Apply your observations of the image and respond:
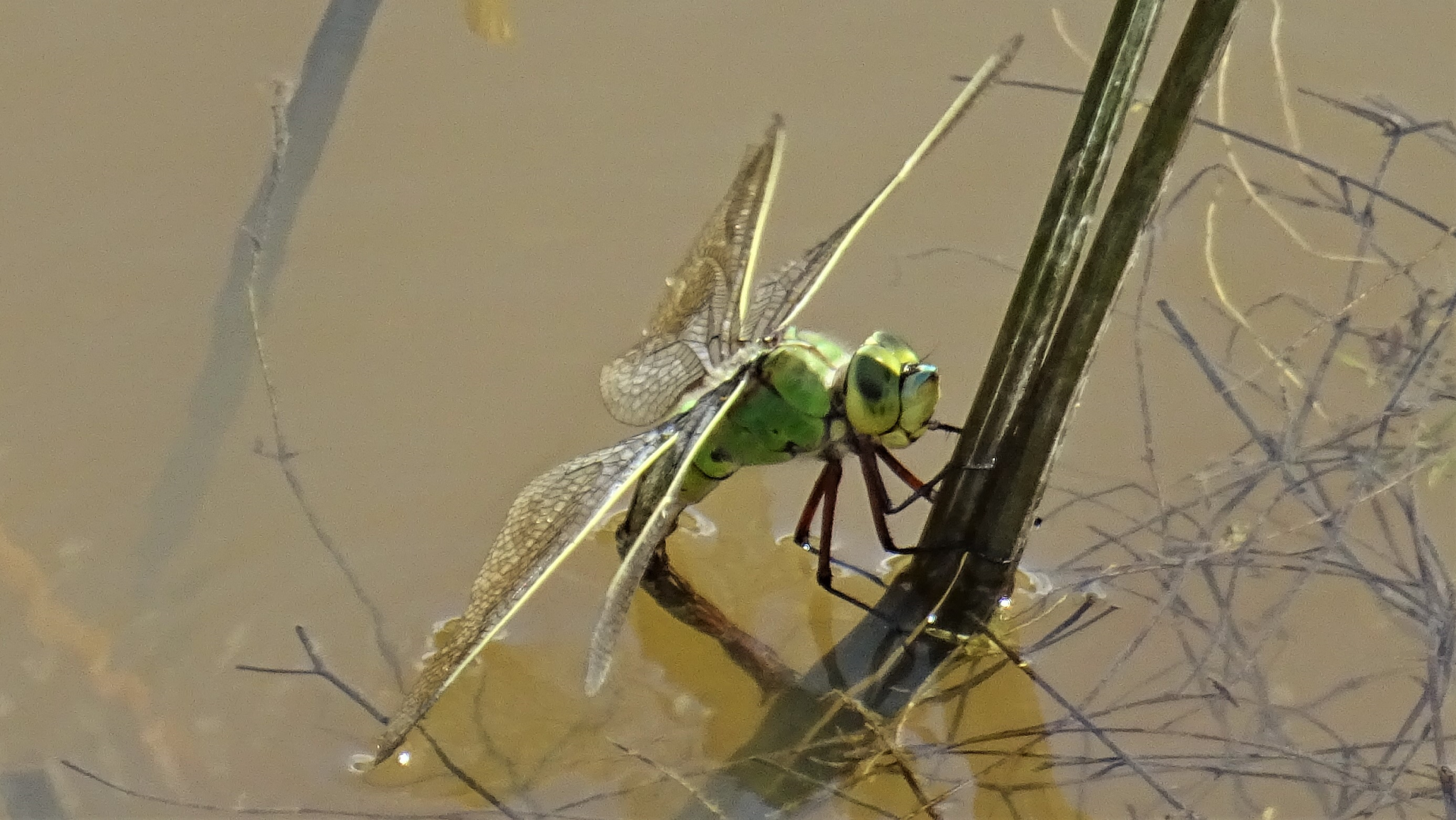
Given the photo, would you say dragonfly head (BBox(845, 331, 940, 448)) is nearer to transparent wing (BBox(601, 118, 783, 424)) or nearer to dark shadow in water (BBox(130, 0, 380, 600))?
transparent wing (BBox(601, 118, 783, 424))

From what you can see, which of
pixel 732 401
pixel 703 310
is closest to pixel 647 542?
pixel 732 401

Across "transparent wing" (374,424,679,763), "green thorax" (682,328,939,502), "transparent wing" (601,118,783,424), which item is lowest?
"transparent wing" (374,424,679,763)

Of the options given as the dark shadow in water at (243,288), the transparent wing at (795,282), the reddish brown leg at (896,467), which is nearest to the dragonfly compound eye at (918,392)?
the reddish brown leg at (896,467)

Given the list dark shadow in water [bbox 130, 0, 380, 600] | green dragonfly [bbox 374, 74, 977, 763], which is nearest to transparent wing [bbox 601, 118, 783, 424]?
green dragonfly [bbox 374, 74, 977, 763]

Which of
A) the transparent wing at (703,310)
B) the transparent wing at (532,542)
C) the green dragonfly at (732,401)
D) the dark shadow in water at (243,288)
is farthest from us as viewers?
the dark shadow in water at (243,288)

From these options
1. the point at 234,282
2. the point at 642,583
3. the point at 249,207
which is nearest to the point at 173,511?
the point at 234,282

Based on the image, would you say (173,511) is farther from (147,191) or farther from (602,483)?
(602,483)

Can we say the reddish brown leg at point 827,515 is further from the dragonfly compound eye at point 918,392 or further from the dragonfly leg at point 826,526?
the dragonfly compound eye at point 918,392
